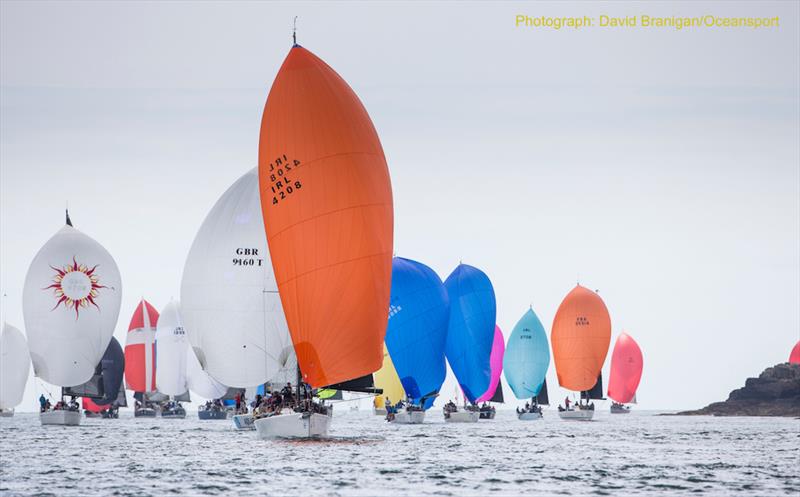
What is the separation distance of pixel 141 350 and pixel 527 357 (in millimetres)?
34284

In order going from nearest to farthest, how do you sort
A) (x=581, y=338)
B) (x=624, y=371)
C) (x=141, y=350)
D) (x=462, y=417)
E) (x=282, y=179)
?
(x=282, y=179) < (x=462, y=417) < (x=581, y=338) < (x=141, y=350) < (x=624, y=371)

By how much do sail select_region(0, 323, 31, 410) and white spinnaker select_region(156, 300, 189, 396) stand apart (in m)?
11.2

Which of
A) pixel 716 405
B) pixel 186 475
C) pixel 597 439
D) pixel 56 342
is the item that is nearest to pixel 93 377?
pixel 56 342

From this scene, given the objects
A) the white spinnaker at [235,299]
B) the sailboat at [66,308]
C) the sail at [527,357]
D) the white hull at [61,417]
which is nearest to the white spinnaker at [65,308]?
the sailboat at [66,308]

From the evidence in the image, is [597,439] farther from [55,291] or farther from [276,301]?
[55,291]

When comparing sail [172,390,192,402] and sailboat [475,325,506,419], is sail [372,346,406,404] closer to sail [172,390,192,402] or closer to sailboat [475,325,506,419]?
sailboat [475,325,506,419]

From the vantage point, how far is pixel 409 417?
78.9 metres

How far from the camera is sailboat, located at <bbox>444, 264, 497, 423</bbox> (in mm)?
83500

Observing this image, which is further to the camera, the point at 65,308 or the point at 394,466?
the point at 65,308

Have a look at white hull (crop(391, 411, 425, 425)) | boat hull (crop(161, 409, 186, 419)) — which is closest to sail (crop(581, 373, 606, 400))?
white hull (crop(391, 411, 425, 425))

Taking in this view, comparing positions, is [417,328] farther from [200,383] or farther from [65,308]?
[200,383]

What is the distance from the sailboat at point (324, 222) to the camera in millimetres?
44531

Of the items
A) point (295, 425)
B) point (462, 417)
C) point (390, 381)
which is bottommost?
point (295, 425)

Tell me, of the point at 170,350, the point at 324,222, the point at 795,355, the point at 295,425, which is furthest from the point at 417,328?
the point at 795,355
